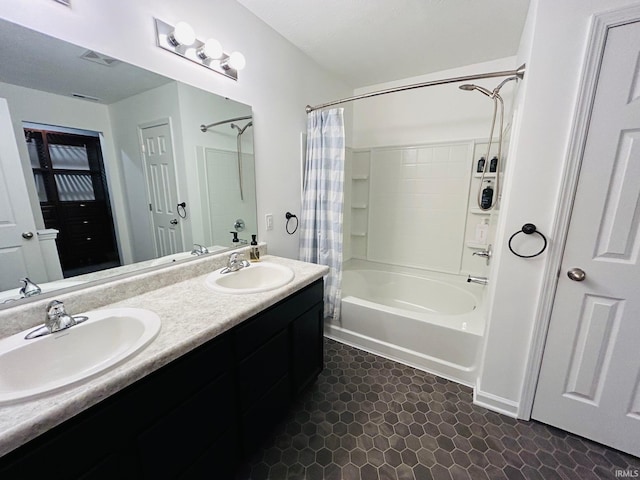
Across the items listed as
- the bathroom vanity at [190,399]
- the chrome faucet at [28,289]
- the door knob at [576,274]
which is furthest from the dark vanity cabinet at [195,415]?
the door knob at [576,274]

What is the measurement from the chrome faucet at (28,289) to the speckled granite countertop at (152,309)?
4 centimetres

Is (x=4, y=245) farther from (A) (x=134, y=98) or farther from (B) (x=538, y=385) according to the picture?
(B) (x=538, y=385)

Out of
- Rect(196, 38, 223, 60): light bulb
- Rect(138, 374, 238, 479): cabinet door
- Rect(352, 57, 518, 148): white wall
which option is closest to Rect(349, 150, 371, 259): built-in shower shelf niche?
Rect(352, 57, 518, 148): white wall

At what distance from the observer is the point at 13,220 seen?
2.95 ft

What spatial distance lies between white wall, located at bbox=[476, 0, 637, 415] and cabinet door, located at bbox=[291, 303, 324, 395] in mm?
995

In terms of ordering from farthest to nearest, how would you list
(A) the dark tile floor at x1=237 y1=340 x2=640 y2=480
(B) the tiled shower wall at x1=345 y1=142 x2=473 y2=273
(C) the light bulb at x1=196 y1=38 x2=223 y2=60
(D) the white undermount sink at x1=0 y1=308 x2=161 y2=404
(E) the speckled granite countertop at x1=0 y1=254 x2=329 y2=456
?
(B) the tiled shower wall at x1=345 y1=142 x2=473 y2=273 < (C) the light bulb at x1=196 y1=38 x2=223 y2=60 < (A) the dark tile floor at x1=237 y1=340 x2=640 y2=480 < (D) the white undermount sink at x1=0 y1=308 x2=161 y2=404 < (E) the speckled granite countertop at x1=0 y1=254 x2=329 y2=456

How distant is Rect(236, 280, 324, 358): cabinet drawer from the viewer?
3.55 ft

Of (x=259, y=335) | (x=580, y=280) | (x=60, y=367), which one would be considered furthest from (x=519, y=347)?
(x=60, y=367)

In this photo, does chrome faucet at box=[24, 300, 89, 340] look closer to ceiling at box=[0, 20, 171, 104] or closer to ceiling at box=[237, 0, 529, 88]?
ceiling at box=[0, 20, 171, 104]

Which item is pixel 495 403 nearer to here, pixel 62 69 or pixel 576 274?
pixel 576 274

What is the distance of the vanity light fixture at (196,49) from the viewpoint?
1.24m

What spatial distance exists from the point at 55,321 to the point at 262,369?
2.53 feet

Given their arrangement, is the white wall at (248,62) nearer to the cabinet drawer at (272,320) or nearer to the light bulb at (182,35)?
the light bulb at (182,35)

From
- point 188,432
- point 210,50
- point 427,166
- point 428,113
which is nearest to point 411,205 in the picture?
point 427,166
